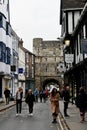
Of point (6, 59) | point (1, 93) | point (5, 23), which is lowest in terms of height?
point (1, 93)

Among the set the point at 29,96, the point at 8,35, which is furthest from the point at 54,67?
the point at 29,96

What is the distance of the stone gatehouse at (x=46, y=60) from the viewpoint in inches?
3974

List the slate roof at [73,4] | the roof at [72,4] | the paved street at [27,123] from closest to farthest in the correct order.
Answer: the paved street at [27,123] → the roof at [72,4] → the slate roof at [73,4]

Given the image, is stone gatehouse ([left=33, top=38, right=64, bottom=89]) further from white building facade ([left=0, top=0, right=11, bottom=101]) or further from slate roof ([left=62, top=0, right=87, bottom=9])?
slate roof ([left=62, top=0, right=87, bottom=9])

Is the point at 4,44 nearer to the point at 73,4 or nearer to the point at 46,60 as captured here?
the point at 73,4

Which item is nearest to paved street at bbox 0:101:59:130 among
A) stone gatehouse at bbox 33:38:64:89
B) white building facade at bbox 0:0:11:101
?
white building facade at bbox 0:0:11:101

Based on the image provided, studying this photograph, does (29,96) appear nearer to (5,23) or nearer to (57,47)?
(5,23)

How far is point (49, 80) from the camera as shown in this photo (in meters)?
103

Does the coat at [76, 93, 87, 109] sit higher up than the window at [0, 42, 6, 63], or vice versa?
the window at [0, 42, 6, 63]

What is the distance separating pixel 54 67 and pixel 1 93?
53367 mm

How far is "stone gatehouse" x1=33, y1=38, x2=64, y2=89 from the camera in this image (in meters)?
101

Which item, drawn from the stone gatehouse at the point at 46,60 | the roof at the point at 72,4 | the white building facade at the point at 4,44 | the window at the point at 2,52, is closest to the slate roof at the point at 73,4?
the roof at the point at 72,4

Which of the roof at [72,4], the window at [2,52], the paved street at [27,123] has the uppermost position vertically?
the roof at [72,4]

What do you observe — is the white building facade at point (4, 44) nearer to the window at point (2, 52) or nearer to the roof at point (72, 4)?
the window at point (2, 52)
